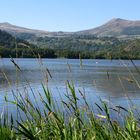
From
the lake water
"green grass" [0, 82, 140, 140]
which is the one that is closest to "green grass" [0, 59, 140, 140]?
"green grass" [0, 82, 140, 140]

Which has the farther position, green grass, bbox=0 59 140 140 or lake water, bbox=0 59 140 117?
lake water, bbox=0 59 140 117

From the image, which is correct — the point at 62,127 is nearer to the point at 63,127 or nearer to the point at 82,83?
the point at 63,127

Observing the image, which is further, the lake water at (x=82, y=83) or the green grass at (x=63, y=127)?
the lake water at (x=82, y=83)

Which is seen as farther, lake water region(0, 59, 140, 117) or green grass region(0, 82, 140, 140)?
lake water region(0, 59, 140, 117)

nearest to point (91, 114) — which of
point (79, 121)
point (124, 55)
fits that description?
point (79, 121)

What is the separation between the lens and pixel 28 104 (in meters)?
5.57

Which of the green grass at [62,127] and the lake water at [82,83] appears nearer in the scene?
the green grass at [62,127]

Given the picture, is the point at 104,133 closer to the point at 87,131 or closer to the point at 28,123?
the point at 87,131

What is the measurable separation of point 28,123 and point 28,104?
12.4 inches

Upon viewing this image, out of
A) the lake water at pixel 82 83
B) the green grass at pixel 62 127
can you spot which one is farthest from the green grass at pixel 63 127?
the lake water at pixel 82 83

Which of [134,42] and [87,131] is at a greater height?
[134,42]

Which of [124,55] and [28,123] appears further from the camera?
[124,55]

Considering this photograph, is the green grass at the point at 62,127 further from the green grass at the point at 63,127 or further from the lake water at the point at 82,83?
the lake water at the point at 82,83

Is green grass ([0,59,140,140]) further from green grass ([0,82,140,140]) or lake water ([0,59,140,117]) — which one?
lake water ([0,59,140,117])
